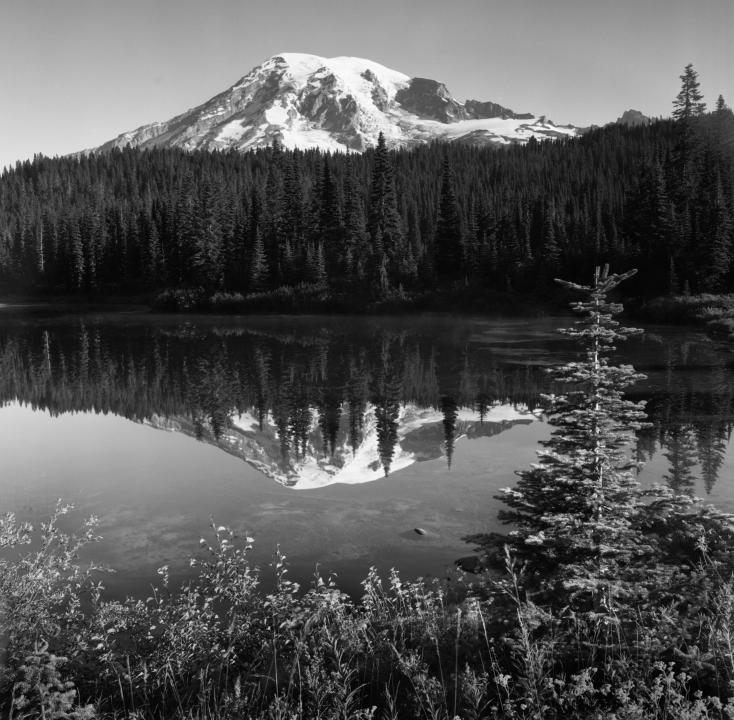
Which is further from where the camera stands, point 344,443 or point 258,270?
point 258,270

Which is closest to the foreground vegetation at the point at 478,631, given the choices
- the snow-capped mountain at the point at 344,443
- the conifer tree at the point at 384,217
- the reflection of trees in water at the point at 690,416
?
the reflection of trees in water at the point at 690,416

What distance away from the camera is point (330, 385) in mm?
32281

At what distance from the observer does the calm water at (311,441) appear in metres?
13.9

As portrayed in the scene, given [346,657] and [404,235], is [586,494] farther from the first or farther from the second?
[404,235]

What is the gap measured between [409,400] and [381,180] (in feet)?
210

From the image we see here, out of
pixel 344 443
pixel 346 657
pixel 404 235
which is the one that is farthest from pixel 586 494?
pixel 404 235

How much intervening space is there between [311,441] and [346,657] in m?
14.1

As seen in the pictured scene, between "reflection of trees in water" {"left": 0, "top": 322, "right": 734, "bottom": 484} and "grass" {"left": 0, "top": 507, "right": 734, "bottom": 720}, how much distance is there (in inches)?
364

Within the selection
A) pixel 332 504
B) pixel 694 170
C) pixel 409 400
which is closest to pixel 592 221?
pixel 694 170

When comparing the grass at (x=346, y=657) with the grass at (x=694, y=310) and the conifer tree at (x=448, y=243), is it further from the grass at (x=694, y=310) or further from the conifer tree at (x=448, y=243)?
the conifer tree at (x=448, y=243)

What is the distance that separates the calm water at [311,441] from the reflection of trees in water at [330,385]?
0.12 metres

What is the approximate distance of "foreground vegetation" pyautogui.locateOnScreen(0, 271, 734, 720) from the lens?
19.4 ft

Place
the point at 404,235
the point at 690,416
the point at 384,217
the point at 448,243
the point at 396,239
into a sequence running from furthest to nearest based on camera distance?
the point at 404,235 < the point at 448,243 < the point at 396,239 < the point at 384,217 < the point at 690,416

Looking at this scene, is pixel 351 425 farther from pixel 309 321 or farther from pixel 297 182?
pixel 297 182
